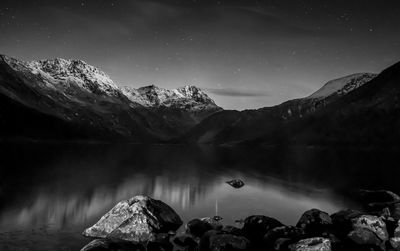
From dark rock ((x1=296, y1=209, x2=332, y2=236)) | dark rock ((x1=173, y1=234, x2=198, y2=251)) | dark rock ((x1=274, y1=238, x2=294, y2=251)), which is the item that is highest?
dark rock ((x1=296, y1=209, x2=332, y2=236))

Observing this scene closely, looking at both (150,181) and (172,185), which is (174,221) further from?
(150,181)

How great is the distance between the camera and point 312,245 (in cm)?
2173

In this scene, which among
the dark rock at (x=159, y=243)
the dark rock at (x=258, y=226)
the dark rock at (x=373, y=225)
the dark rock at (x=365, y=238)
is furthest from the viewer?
the dark rock at (x=258, y=226)

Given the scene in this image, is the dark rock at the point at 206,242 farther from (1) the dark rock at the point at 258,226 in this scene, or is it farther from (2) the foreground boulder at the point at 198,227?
(1) the dark rock at the point at 258,226

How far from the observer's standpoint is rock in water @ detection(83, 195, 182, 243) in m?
26.3

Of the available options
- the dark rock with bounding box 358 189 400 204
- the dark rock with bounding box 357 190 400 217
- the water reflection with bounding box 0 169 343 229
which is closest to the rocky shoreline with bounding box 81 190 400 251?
the water reflection with bounding box 0 169 343 229

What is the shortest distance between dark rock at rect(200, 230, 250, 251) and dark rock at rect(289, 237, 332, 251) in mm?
3299

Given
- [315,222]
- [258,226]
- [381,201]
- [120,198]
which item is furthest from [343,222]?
[120,198]

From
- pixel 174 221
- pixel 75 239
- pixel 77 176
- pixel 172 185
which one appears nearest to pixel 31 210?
pixel 75 239

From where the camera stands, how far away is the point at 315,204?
45875 mm

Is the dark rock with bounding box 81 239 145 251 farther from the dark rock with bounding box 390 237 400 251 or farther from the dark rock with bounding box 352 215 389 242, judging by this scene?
the dark rock with bounding box 390 237 400 251

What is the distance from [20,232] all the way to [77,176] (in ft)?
142

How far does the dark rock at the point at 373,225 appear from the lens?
85.4 ft

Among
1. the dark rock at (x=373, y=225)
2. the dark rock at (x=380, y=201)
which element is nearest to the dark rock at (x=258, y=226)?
the dark rock at (x=373, y=225)
